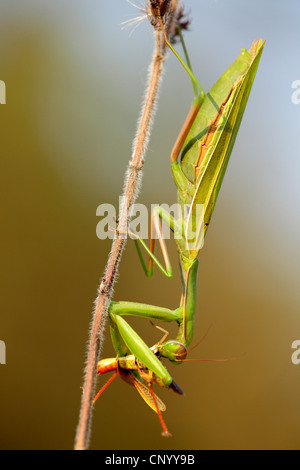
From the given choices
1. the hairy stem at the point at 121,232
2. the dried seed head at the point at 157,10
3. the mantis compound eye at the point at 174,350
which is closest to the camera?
the hairy stem at the point at 121,232

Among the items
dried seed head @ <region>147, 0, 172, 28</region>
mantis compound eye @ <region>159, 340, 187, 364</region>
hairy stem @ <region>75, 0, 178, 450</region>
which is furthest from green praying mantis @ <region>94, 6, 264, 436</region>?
hairy stem @ <region>75, 0, 178, 450</region>

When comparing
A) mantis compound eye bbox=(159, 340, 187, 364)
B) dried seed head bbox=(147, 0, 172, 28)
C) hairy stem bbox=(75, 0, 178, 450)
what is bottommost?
mantis compound eye bbox=(159, 340, 187, 364)

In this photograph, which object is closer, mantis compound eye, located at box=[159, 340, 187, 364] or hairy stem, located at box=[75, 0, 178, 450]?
hairy stem, located at box=[75, 0, 178, 450]

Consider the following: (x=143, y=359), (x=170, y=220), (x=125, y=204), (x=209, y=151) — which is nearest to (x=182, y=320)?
(x=143, y=359)

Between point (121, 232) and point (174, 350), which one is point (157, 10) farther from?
point (174, 350)

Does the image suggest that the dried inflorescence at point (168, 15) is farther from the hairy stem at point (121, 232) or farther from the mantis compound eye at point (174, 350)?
the mantis compound eye at point (174, 350)

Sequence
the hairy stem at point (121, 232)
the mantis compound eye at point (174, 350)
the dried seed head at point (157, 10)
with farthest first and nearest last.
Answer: the mantis compound eye at point (174, 350) < the dried seed head at point (157, 10) < the hairy stem at point (121, 232)

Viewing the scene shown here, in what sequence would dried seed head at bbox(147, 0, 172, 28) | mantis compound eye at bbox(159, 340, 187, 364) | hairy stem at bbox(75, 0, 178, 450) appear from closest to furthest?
hairy stem at bbox(75, 0, 178, 450)
dried seed head at bbox(147, 0, 172, 28)
mantis compound eye at bbox(159, 340, 187, 364)

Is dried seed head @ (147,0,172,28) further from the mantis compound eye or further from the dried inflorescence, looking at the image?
the mantis compound eye

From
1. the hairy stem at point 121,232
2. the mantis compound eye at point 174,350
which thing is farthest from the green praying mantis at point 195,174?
the hairy stem at point 121,232
